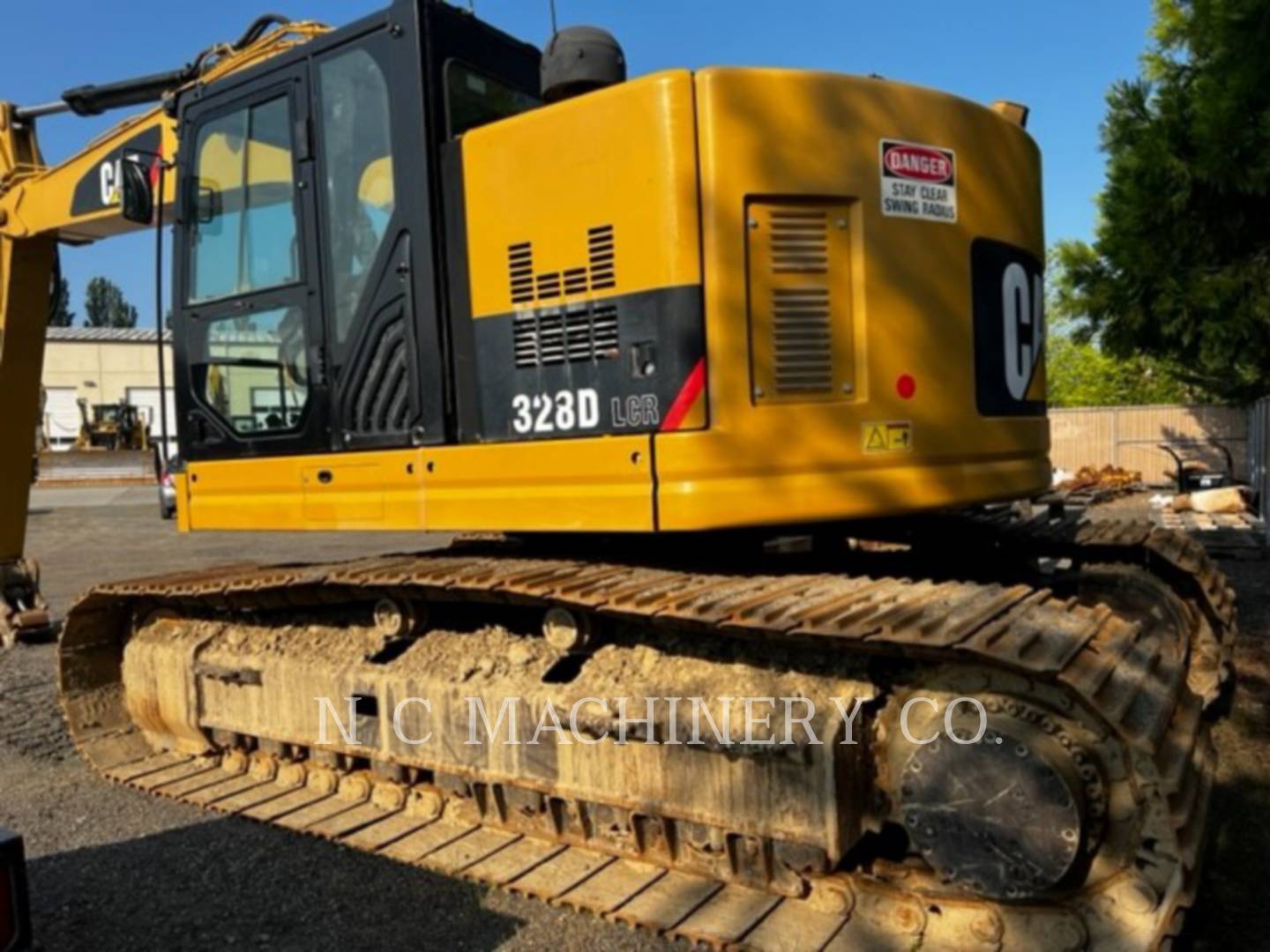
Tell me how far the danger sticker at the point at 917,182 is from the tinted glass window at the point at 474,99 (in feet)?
5.28

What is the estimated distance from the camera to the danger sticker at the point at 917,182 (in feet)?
11.7

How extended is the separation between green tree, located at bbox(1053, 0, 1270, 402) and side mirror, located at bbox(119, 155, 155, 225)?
11.8 metres

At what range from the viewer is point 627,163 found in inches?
136

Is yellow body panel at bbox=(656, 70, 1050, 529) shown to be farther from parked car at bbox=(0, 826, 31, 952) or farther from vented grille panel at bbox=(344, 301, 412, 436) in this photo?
parked car at bbox=(0, 826, 31, 952)

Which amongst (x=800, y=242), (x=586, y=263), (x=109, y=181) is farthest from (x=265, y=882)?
(x=109, y=181)

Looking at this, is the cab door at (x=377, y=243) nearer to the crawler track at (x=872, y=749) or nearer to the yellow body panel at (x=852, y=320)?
the crawler track at (x=872, y=749)

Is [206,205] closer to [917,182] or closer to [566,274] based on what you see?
[566,274]

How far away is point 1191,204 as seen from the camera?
13500 mm

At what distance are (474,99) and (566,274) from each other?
3.28 feet

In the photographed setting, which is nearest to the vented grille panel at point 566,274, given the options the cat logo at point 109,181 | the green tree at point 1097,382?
the cat logo at point 109,181

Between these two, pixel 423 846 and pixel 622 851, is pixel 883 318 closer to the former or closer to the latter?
pixel 622 851

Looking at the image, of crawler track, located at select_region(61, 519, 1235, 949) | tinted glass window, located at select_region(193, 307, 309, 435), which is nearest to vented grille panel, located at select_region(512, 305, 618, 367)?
crawler track, located at select_region(61, 519, 1235, 949)

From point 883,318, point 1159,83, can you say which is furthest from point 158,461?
→ point 1159,83

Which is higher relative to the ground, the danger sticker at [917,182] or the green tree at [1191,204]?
the green tree at [1191,204]
